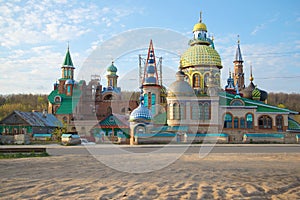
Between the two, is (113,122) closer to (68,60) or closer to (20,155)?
(20,155)

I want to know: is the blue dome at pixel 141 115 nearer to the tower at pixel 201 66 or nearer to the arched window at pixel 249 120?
the tower at pixel 201 66

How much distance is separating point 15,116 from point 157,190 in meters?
36.0

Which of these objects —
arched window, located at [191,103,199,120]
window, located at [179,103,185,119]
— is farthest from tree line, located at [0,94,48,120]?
arched window, located at [191,103,199,120]

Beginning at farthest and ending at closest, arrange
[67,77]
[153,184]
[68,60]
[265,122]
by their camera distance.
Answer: [68,60] → [67,77] → [265,122] → [153,184]

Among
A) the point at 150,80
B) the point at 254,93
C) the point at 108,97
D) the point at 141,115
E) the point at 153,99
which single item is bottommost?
the point at 141,115

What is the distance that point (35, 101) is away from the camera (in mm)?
95938

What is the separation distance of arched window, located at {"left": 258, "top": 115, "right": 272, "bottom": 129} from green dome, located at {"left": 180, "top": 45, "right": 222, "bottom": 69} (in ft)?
26.5

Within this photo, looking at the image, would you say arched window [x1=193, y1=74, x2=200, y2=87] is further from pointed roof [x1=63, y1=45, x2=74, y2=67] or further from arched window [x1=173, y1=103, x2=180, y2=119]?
pointed roof [x1=63, y1=45, x2=74, y2=67]

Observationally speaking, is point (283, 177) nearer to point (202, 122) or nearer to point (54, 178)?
point (54, 178)

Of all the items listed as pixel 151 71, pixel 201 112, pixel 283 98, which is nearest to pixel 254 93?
pixel 201 112

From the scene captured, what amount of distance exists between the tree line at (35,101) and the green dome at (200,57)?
42.6 metres

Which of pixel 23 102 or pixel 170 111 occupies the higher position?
pixel 23 102

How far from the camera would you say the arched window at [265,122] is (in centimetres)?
3750

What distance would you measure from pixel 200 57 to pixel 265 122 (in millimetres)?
10650
